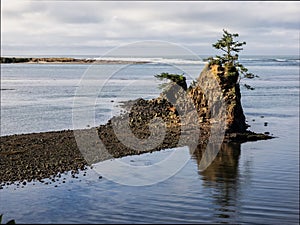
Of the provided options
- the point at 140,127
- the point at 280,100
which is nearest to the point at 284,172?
the point at 140,127

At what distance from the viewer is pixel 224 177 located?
31109 millimetres

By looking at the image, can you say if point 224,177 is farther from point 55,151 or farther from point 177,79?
point 177,79

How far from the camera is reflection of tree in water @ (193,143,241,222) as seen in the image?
2483 cm

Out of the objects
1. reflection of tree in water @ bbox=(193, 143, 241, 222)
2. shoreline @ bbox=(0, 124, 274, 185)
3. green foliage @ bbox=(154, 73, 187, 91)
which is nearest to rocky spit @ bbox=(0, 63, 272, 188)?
shoreline @ bbox=(0, 124, 274, 185)

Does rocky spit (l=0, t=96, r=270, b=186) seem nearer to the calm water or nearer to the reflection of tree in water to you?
the calm water

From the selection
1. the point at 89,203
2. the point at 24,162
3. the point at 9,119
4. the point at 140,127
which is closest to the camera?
the point at 89,203

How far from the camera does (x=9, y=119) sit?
198 feet

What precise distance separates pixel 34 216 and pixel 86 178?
7419 mm

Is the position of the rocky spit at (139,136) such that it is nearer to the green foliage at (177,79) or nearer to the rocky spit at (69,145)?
the rocky spit at (69,145)

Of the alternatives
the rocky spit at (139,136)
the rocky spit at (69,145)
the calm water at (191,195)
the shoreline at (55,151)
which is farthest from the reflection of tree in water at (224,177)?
the rocky spit at (69,145)

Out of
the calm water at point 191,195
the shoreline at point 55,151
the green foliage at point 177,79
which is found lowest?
the calm water at point 191,195

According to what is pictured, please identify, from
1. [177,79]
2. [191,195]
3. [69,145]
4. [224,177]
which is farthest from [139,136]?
[191,195]

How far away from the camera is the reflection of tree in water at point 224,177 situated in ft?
81.5

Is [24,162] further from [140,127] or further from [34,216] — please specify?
[140,127]
